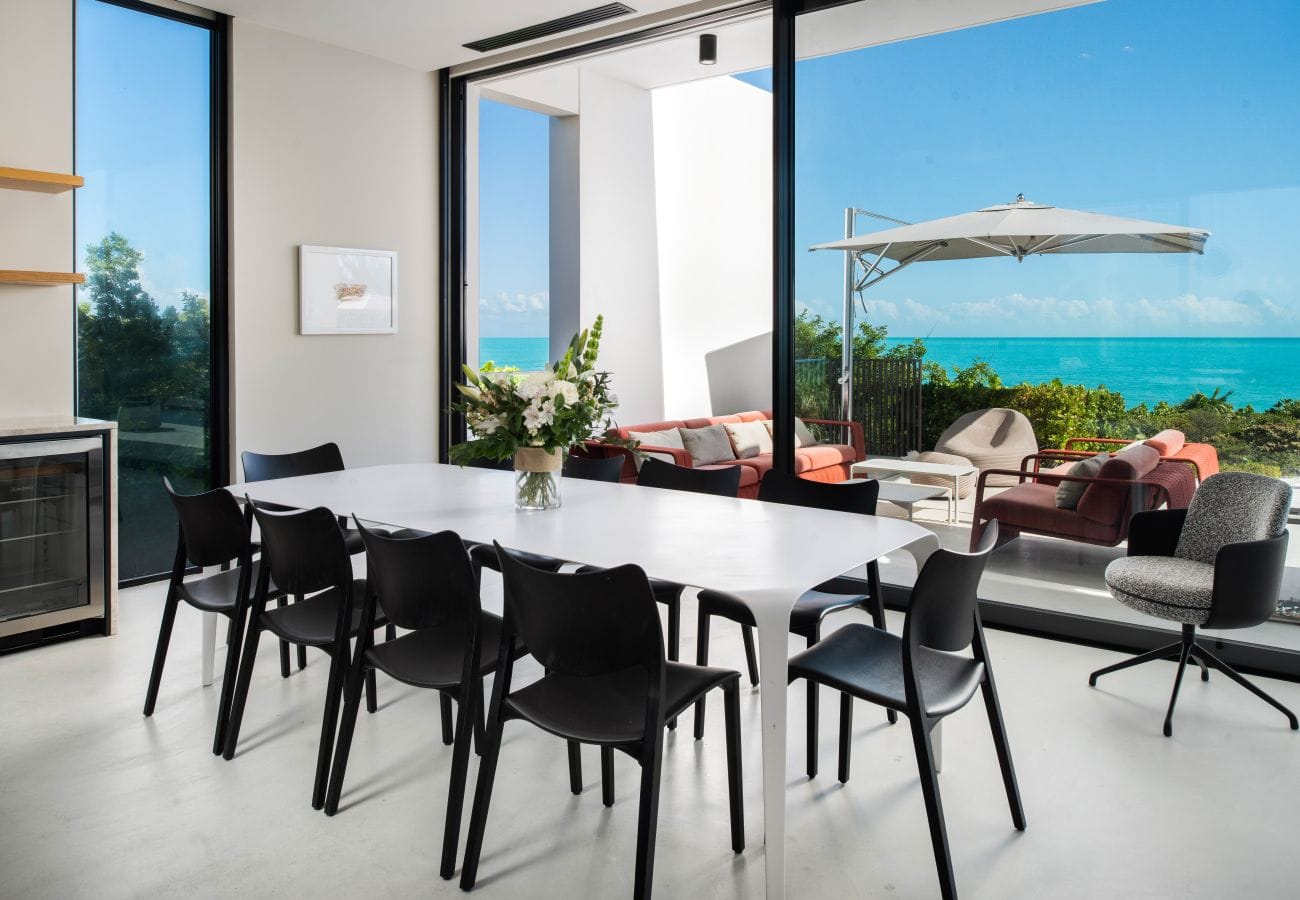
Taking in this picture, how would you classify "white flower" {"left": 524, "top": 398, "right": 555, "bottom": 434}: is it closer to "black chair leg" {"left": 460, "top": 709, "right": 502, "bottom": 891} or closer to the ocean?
"black chair leg" {"left": 460, "top": 709, "right": 502, "bottom": 891}

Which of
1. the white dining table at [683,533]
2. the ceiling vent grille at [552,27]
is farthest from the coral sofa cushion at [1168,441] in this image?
the ceiling vent grille at [552,27]

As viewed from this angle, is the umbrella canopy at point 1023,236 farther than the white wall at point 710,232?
No

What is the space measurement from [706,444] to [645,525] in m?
4.57

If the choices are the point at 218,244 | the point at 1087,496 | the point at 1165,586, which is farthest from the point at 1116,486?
the point at 218,244

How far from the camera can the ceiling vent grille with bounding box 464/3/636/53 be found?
511 cm

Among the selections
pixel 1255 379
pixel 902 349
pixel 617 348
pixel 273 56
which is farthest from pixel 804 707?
pixel 617 348

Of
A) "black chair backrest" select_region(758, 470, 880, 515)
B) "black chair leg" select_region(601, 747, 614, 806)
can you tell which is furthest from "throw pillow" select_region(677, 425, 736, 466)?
"black chair leg" select_region(601, 747, 614, 806)

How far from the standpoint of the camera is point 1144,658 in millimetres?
3582

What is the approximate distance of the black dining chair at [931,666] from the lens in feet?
7.29

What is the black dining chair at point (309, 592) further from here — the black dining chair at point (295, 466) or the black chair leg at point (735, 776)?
the black chair leg at point (735, 776)

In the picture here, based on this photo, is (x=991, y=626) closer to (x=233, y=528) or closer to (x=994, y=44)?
(x=994, y=44)

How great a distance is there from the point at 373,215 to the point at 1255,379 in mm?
4756

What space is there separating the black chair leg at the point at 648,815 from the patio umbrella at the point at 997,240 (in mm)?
2923

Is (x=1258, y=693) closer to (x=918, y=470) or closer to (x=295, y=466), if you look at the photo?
(x=918, y=470)
